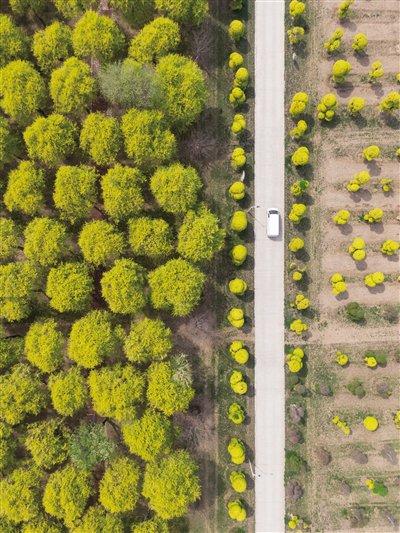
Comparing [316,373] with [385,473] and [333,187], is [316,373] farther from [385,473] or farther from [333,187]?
[333,187]

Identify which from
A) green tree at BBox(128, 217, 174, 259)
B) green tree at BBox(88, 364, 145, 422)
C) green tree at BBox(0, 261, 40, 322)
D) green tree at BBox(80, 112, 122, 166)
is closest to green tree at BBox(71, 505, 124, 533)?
green tree at BBox(88, 364, 145, 422)

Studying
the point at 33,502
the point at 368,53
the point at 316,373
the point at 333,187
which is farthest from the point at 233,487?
the point at 368,53

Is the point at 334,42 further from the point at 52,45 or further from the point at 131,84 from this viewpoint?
the point at 52,45

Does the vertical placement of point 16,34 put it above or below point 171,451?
above

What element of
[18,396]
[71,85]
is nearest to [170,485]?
[18,396]

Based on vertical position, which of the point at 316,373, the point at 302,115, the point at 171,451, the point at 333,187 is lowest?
the point at 171,451

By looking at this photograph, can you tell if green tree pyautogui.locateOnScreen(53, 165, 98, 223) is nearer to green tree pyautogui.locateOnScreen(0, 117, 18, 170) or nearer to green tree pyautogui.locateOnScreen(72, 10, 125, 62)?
green tree pyautogui.locateOnScreen(0, 117, 18, 170)

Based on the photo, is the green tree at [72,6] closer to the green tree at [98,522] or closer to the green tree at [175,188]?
the green tree at [175,188]
